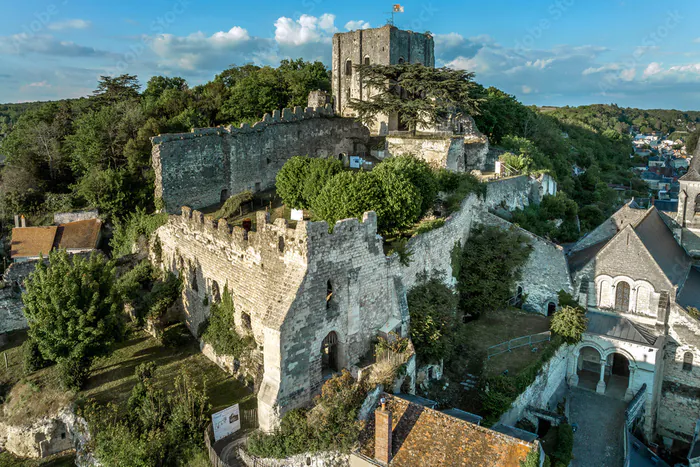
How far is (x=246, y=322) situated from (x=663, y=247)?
60.7ft

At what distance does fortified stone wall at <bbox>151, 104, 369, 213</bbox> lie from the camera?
75.7 feet

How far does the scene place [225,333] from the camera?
16422 mm

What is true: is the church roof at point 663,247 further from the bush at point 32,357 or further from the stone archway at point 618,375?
the bush at point 32,357

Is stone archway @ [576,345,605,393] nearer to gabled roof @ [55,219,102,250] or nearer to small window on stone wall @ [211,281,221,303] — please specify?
small window on stone wall @ [211,281,221,303]

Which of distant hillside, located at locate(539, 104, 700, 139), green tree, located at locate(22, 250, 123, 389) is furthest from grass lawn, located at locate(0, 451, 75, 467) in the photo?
distant hillside, located at locate(539, 104, 700, 139)

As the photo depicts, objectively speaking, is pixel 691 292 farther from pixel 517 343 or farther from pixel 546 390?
pixel 517 343

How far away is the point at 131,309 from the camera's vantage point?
63.0 feet

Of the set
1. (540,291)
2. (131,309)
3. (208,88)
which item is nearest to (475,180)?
(540,291)

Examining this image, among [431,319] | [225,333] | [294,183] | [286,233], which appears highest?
[294,183]

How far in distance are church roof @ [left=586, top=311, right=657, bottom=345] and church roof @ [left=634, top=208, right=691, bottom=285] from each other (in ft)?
7.62

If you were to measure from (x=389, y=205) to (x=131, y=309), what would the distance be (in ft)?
32.8

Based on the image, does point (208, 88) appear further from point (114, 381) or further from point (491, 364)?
point (491, 364)

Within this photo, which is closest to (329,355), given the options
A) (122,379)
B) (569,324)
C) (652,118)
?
(122,379)

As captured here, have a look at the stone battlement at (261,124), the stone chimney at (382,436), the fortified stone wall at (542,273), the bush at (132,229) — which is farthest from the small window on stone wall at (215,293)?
the fortified stone wall at (542,273)
